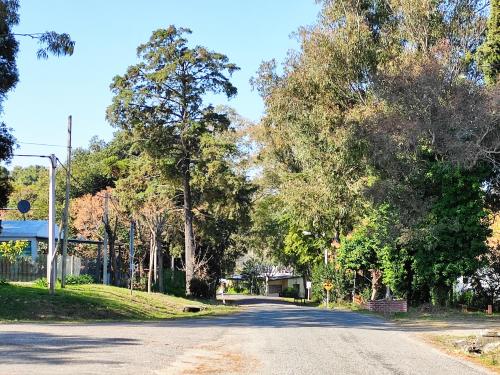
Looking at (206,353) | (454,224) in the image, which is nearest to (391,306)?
(454,224)

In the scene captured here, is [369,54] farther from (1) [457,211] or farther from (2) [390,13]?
(1) [457,211]

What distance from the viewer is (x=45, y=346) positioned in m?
13.9

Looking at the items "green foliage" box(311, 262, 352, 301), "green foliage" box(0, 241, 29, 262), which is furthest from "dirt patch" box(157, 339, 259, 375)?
"green foliage" box(311, 262, 352, 301)

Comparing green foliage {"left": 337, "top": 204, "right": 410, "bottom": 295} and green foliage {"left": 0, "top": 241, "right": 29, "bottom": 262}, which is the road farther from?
green foliage {"left": 0, "top": 241, "right": 29, "bottom": 262}

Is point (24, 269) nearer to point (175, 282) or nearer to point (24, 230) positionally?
point (24, 230)

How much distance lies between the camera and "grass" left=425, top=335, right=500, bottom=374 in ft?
47.2

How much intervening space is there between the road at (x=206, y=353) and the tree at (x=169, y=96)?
82.7 feet

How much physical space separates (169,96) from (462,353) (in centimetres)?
3188

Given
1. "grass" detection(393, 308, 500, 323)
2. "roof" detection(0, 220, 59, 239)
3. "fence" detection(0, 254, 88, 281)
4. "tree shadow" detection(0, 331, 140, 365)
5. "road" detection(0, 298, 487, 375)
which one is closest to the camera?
"road" detection(0, 298, 487, 375)

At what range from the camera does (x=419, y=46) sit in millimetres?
36219

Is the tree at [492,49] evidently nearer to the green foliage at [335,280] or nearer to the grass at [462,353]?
the grass at [462,353]

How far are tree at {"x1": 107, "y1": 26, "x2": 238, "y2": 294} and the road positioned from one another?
2522cm

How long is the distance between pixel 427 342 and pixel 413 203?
16.2m

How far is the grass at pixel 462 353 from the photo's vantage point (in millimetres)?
14387
